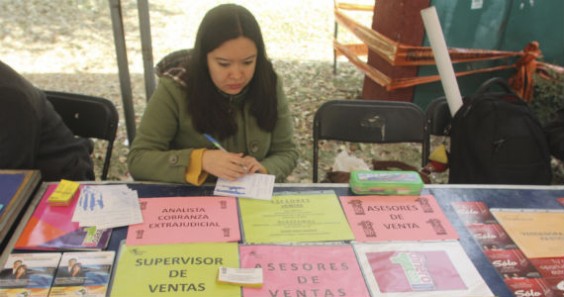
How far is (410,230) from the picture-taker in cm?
135

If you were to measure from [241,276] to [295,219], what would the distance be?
0.98ft

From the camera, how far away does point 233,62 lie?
5.13 feet

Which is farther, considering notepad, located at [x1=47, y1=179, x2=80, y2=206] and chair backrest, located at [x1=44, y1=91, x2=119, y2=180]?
chair backrest, located at [x1=44, y1=91, x2=119, y2=180]

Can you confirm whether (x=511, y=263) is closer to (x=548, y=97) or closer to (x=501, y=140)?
(x=501, y=140)

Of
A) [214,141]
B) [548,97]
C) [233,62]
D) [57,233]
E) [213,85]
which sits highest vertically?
[233,62]

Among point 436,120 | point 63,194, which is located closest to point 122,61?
point 63,194

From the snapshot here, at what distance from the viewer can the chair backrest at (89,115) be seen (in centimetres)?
202

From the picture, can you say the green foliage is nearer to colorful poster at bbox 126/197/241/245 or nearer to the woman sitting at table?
the woman sitting at table

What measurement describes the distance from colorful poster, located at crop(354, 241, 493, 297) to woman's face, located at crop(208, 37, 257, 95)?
72cm

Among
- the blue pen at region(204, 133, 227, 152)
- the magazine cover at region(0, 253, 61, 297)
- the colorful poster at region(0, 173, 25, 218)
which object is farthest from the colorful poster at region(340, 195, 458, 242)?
the colorful poster at region(0, 173, 25, 218)

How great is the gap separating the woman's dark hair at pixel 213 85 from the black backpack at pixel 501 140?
3.42ft

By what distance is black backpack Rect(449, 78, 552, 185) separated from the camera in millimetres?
2158

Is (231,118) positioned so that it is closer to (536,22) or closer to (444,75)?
(444,75)

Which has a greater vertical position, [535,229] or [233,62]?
[233,62]
